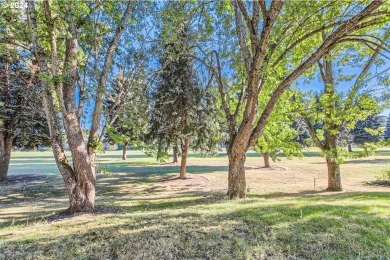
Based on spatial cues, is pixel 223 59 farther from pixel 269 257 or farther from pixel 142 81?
pixel 269 257

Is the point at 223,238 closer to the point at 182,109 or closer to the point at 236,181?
the point at 236,181

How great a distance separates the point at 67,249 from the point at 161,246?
4.47ft

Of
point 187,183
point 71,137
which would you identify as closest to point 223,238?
point 71,137

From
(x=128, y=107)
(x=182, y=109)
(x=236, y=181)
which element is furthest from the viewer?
(x=182, y=109)

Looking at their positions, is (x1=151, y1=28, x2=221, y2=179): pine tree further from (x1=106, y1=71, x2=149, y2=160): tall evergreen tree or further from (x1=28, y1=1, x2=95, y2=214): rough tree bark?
(x1=28, y1=1, x2=95, y2=214): rough tree bark

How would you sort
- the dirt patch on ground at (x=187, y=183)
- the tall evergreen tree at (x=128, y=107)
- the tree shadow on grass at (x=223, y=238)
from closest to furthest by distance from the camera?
the tree shadow on grass at (x=223, y=238)
the tall evergreen tree at (x=128, y=107)
the dirt patch on ground at (x=187, y=183)

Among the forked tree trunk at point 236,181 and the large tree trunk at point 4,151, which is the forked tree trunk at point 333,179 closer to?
the forked tree trunk at point 236,181

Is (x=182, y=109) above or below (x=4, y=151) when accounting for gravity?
A: above

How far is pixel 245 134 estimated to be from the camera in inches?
256

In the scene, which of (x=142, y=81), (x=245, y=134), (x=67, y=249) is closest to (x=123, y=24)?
(x=142, y=81)

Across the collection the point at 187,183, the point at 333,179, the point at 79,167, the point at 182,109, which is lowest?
the point at 187,183

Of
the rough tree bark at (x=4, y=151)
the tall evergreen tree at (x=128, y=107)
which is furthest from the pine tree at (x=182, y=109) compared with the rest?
the rough tree bark at (x=4, y=151)

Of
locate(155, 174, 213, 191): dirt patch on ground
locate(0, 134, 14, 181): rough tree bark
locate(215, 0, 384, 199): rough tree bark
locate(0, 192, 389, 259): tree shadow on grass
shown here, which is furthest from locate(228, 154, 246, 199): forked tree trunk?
locate(0, 134, 14, 181): rough tree bark

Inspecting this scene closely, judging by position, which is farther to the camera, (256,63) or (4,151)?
(4,151)
